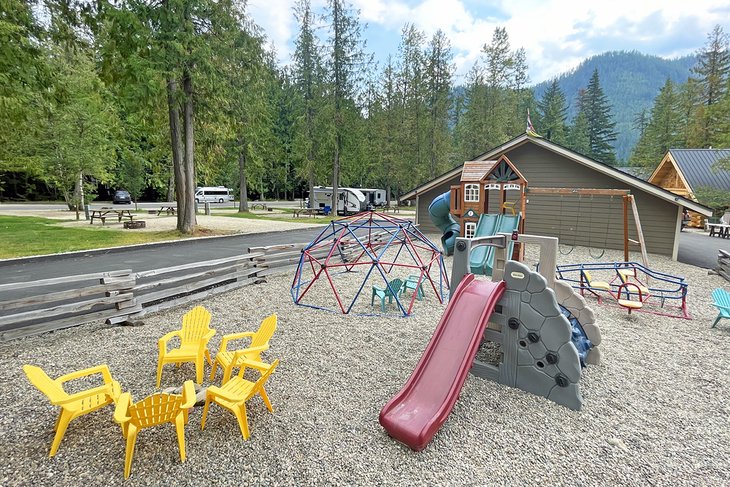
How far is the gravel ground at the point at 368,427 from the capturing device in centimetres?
317

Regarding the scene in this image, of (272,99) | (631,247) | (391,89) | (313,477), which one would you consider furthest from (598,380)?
(272,99)

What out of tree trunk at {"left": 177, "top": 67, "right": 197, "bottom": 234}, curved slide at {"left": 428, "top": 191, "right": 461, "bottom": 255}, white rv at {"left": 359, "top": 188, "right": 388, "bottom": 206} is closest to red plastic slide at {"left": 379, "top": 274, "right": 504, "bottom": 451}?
curved slide at {"left": 428, "top": 191, "right": 461, "bottom": 255}

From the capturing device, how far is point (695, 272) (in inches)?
476

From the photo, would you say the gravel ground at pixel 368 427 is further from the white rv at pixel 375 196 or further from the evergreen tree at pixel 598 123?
the evergreen tree at pixel 598 123

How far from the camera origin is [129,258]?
12047 millimetres

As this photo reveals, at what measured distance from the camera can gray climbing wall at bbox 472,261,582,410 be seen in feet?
13.8

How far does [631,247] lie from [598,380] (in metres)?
14.3

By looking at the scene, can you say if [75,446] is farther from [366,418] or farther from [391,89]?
[391,89]

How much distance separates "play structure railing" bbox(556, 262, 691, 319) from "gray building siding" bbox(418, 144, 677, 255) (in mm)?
5165

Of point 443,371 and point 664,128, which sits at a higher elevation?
point 664,128

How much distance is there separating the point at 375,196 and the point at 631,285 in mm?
32035

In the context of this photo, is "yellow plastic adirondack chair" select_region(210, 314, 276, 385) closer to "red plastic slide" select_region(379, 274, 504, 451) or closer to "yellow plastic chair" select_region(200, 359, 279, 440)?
"yellow plastic chair" select_region(200, 359, 279, 440)

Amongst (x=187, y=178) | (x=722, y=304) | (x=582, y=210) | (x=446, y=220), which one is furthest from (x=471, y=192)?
(x=187, y=178)

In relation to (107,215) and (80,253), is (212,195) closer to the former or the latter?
(107,215)
